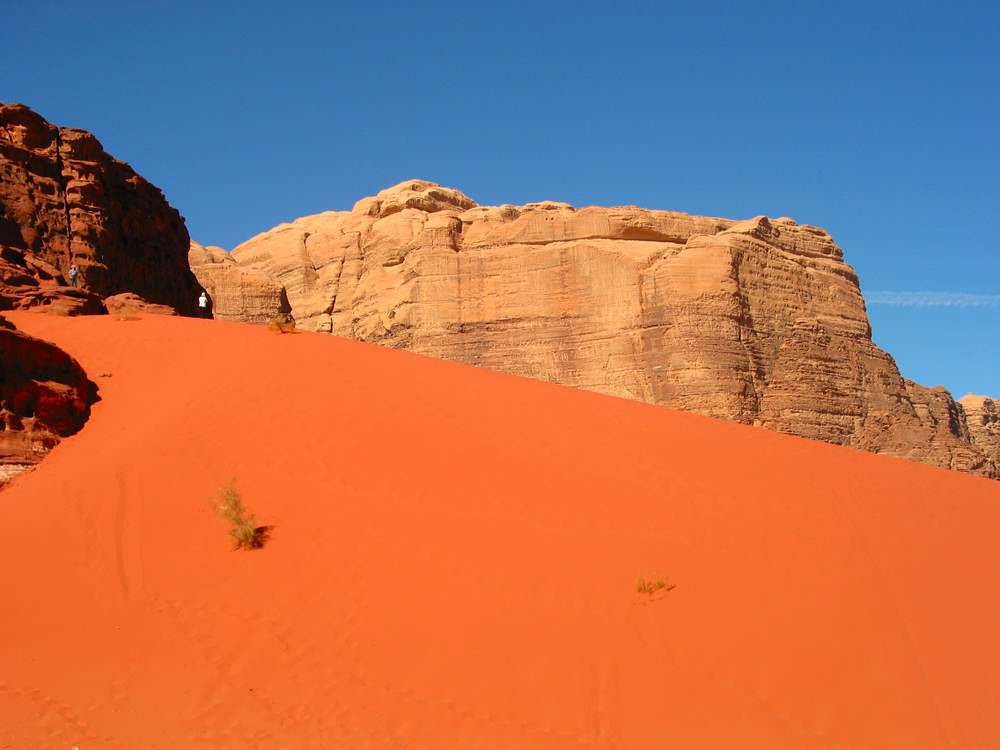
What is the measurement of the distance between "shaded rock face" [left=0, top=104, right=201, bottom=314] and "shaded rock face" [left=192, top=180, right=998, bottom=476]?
22243mm

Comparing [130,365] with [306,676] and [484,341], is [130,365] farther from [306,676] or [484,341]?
[484,341]

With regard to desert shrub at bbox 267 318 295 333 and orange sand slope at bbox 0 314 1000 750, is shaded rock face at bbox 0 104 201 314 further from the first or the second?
orange sand slope at bbox 0 314 1000 750

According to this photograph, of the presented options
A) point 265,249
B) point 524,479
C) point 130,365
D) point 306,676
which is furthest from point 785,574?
point 265,249

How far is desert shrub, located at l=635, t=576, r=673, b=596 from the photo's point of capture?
27.6ft

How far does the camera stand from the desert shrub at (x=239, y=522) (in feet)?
29.2

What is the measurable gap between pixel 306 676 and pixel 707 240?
41076 millimetres

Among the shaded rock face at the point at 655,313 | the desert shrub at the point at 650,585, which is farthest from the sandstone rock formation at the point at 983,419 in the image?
the desert shrub at the point at 650,585

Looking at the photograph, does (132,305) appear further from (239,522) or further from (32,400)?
(239,522)

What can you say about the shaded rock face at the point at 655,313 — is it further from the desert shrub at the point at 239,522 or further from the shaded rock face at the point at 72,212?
the desert shrub at the point at 239,522

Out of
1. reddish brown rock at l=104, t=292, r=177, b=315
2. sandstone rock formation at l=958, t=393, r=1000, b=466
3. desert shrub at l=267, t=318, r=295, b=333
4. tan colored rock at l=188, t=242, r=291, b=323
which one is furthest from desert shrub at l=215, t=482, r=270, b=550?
sandstone rock formation at l=958, t=393, r=1000, b=466

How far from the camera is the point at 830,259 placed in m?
49.0

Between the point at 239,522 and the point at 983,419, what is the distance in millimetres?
62990

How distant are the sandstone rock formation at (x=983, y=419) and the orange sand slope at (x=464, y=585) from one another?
50.8 metres

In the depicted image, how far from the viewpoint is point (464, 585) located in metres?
8.48
